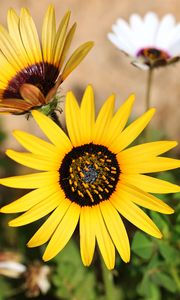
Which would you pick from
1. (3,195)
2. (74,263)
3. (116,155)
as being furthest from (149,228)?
(3,195)

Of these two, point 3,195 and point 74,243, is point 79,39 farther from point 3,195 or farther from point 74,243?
point 74,243

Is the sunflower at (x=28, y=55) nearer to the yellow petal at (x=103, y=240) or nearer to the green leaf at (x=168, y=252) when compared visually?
the yellow petal at (x=103, y=240)

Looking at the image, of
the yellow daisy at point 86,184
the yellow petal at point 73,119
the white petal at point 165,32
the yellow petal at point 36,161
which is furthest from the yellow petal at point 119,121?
the white petal at point 165,32

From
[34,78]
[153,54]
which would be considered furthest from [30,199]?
[153,54]

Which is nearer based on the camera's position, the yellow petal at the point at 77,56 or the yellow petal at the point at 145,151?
the yellow petal at the point at 77,56

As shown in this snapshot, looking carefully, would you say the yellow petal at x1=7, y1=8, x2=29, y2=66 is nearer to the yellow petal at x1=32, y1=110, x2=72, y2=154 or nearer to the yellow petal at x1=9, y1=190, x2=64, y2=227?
the yellow petal at x1=32, y1=110, x2=72, y2=154

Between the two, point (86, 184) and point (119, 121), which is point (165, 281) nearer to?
point (86, 184)

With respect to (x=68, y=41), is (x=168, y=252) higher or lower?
lower
